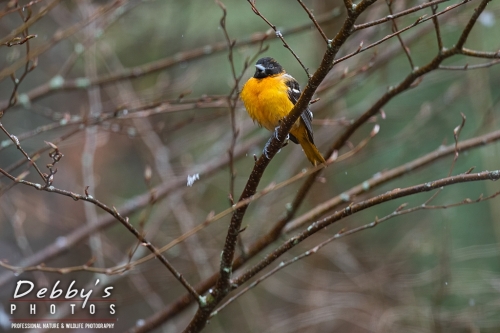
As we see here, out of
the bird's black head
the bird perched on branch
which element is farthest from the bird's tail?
the bird's black head

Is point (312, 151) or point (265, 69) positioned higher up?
point (265, 69)

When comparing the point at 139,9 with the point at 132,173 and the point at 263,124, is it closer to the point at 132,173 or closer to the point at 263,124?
the point at 132,173

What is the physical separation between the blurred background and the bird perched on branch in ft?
0.83

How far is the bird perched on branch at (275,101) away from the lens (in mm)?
3525

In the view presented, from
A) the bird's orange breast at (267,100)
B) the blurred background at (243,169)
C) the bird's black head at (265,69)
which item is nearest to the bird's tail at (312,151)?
the bird's orange breast at (267,100)

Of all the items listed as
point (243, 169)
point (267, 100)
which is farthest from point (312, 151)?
point (243, 169)

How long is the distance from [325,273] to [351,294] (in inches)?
20.4

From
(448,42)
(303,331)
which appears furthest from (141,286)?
(448,42)

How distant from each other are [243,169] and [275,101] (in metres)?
3.82

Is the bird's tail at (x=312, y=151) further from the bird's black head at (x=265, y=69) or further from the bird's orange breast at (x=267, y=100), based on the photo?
the bird's black head at (x=265, y=69)

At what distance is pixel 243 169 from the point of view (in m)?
7.31

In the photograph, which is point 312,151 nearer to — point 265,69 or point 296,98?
point 296,98

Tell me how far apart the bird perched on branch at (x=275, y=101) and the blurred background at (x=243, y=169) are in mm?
253

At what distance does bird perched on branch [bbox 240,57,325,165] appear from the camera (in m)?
3.53
